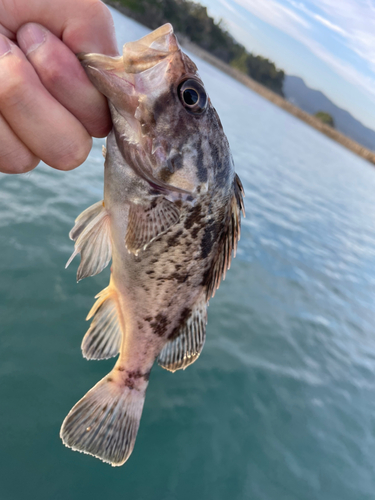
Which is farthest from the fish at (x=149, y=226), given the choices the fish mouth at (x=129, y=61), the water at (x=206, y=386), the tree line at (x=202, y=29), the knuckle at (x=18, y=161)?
the tree line at (x=202, y=29)

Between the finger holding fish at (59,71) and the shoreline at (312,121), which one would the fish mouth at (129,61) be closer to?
the finger holding fish at (59,71)

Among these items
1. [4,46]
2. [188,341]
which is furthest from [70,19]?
[188,341]

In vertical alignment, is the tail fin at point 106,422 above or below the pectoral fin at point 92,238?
below

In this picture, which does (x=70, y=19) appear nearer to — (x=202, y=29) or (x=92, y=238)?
(x=92, y=238)

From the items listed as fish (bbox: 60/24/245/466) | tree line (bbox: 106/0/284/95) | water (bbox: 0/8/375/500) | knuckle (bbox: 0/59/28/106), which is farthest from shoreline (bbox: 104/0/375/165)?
knuckle (bbox: 0/59/28/106)

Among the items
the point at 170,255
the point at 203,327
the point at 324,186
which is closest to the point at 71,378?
the point at 203,327

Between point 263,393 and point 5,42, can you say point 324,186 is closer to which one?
point 263,393
